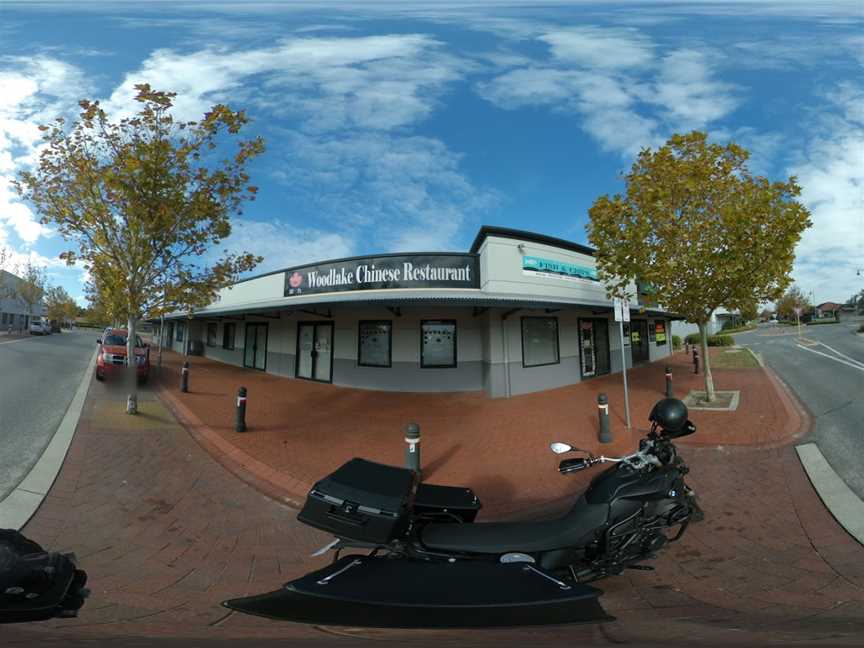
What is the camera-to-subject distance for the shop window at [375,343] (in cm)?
1139

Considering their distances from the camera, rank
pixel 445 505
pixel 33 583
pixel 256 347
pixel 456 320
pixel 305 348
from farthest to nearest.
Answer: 1. pixel 256 347
2. pixel 305 348
3. pixel 456 320
4. pixel 445 505
5. pixel 33 583

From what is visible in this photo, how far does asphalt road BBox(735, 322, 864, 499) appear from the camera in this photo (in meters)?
4.82

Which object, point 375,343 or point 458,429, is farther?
point 375,343

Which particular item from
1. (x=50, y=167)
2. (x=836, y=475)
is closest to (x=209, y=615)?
(x=836, y=475)

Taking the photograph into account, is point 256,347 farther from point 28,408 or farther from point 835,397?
point 835,397

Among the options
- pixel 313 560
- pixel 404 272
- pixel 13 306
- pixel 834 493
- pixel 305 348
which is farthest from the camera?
pixel 13 306

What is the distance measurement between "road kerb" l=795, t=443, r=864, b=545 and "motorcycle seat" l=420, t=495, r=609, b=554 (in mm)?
2694

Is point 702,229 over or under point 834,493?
over

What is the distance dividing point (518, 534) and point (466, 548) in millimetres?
328

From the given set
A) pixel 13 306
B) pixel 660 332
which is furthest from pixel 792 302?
pixel 13 306

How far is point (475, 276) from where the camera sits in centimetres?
1194

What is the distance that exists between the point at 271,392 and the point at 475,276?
669cm

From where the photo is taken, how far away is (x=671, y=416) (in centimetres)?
288

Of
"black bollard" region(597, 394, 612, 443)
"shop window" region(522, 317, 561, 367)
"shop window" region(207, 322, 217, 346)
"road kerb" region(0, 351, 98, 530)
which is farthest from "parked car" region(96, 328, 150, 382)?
"black bollard" region(597, 394, 612, 443)
